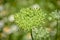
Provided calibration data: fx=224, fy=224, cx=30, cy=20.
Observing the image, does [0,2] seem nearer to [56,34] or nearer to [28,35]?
[28,35]

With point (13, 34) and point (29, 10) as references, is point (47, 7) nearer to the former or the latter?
point (13, 34)

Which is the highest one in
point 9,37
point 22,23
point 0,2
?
point 0,2

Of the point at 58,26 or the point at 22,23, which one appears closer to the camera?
the point at 22,23

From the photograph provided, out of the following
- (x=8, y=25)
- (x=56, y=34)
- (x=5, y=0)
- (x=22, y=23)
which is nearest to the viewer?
(x=22, y=23)

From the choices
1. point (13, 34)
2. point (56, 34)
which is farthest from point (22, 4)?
point (56, 34)

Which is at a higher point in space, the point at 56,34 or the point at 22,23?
the point at 22,23

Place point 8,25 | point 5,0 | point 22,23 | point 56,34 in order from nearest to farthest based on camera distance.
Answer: point 22,23, point 56,34, point 8,25, point 5,0

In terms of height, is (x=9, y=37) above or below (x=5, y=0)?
below

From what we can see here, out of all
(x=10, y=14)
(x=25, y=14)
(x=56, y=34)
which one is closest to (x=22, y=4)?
(x=10, y=14)

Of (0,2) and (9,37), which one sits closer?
(9,37)
